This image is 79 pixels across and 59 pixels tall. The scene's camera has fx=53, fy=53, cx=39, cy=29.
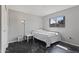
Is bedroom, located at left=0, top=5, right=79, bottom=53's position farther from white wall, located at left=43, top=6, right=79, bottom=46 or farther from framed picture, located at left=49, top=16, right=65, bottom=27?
framed picture, located at left=49, top=16, right=65, bottom=27

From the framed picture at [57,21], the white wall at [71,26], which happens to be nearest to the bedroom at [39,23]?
the white wall at [71,26]

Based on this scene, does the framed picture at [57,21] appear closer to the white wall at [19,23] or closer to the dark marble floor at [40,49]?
the white wall at [19,23]

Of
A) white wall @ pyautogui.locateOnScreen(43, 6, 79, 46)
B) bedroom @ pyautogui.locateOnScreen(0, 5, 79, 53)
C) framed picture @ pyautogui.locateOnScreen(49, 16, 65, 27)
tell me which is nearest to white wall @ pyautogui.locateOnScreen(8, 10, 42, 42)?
bedroom @ pyautogui.locateOnScreen(0, 5, 79, 53)

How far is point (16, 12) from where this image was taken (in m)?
3.68

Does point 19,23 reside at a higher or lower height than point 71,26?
higher

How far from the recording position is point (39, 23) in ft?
15.6

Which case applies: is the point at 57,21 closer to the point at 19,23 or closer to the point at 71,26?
the point at 71,26

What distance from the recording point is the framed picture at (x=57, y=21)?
11.7 ft

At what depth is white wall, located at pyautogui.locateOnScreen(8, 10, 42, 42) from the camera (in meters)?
3.47

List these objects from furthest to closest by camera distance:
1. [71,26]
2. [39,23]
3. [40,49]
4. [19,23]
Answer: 1. [39,23]
2. [19,23]
3. [71,26]
4. [40,49]

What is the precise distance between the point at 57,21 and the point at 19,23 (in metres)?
2.77

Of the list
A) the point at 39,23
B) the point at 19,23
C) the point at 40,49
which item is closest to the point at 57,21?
the point at 39,23

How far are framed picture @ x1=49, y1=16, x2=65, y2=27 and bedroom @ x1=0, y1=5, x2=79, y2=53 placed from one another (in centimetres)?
14
